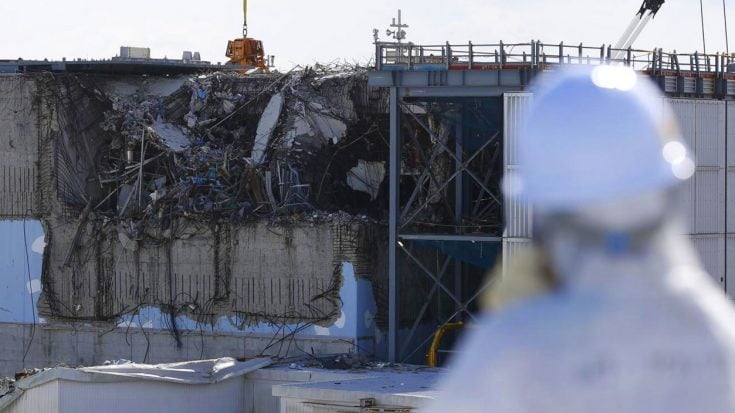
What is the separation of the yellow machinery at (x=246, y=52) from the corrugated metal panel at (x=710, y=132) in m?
19.0

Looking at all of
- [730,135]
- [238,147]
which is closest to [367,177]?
[238,147]

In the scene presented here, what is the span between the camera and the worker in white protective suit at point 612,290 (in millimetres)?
2740

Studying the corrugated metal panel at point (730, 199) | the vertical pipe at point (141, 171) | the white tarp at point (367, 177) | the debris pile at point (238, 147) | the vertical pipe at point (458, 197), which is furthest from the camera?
the white tarp at point (367, 177)

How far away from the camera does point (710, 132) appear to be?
31.1 metres

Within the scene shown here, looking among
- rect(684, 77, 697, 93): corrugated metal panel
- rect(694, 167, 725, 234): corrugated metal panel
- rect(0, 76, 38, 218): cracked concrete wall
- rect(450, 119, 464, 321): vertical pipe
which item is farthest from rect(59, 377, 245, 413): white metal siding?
rect(684, 77, 697, 93): corrugated metal panel

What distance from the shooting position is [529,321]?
285 cm

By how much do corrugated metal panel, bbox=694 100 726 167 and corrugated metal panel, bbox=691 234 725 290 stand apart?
1.56m

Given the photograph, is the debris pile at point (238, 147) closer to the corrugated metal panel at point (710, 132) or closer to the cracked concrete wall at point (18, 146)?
the cracked concrete wall at point (18, 146)

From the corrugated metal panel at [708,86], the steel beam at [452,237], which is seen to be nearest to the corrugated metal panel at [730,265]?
the corrugated metal panel at [708,86]

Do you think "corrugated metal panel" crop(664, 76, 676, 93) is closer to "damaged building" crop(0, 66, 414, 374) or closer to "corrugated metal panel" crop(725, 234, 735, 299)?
"corrugated metal panel" crop(725, 234, 735, 299)

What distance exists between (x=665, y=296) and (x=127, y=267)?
108ft

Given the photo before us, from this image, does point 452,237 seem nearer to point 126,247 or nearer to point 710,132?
point 710,132

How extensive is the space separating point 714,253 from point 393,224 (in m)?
6.73

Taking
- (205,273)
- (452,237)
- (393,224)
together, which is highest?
(393,224)
